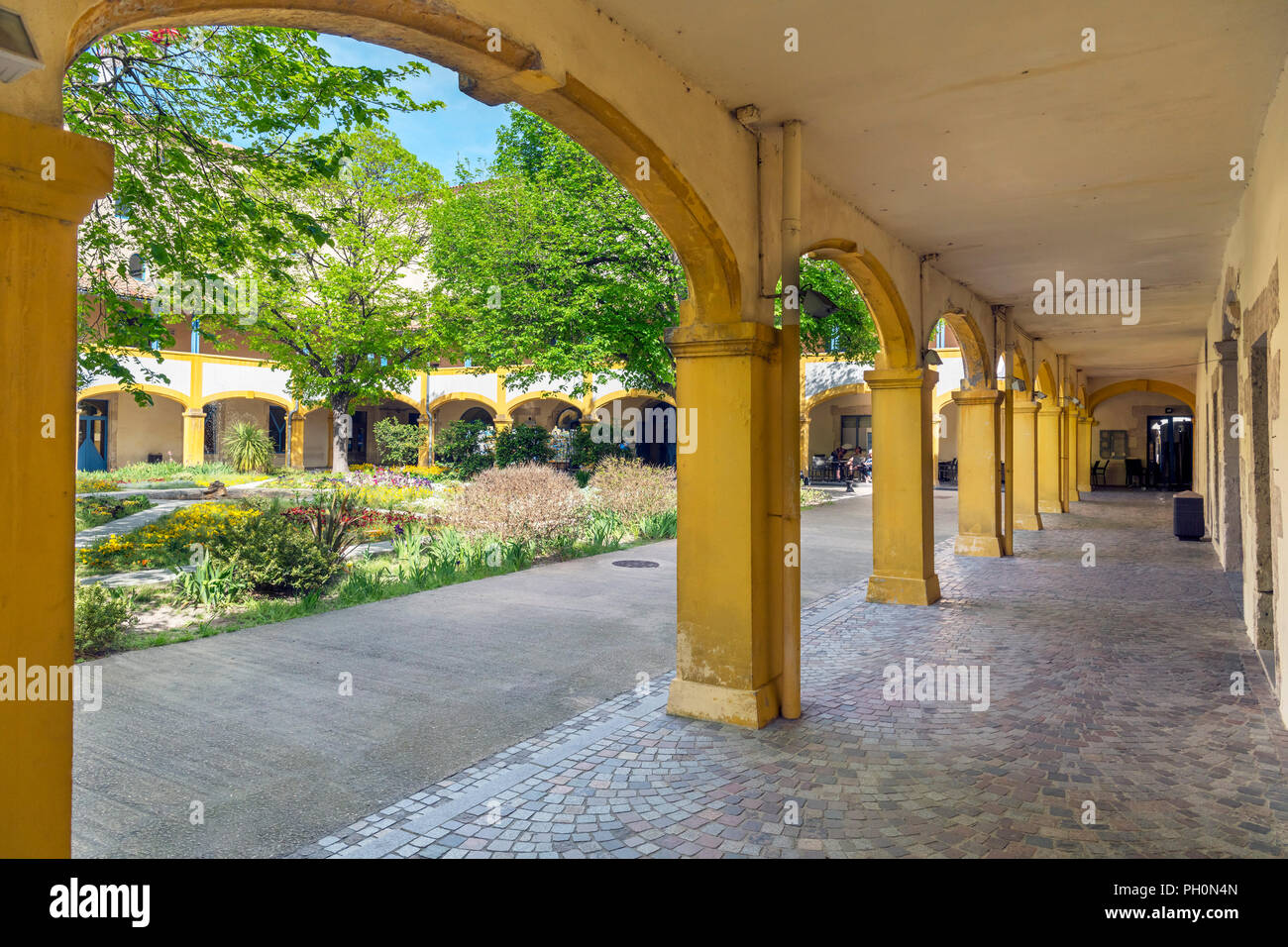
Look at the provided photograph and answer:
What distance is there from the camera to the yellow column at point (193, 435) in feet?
76.9

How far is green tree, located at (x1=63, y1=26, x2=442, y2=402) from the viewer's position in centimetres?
561

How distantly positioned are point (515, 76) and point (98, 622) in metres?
5.17

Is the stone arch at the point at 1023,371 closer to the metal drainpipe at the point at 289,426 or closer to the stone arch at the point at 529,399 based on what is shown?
the stone arch at the point at 529,399

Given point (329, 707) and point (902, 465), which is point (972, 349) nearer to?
point (902, 465)

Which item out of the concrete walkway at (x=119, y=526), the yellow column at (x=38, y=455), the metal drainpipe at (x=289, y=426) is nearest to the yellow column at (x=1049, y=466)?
the concrete walkway at (x=119, y=526)

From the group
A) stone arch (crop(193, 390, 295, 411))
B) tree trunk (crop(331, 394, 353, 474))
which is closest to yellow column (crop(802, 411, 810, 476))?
tree trunk (crop(331, 394, 353, 474))

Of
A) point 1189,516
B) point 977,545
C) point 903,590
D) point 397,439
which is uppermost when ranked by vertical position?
point 397,439

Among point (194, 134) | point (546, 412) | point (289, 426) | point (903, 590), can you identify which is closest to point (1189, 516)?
point (903, 590)

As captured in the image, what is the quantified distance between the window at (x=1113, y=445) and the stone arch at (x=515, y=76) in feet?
89.4

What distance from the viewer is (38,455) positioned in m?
1.82

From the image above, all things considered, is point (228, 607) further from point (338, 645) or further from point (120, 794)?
point (120, 794)

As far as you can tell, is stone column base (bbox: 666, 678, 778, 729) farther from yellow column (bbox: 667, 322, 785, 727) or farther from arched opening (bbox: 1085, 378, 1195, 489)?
arched opening (bbox: 1085, 378, 1195, 489)
